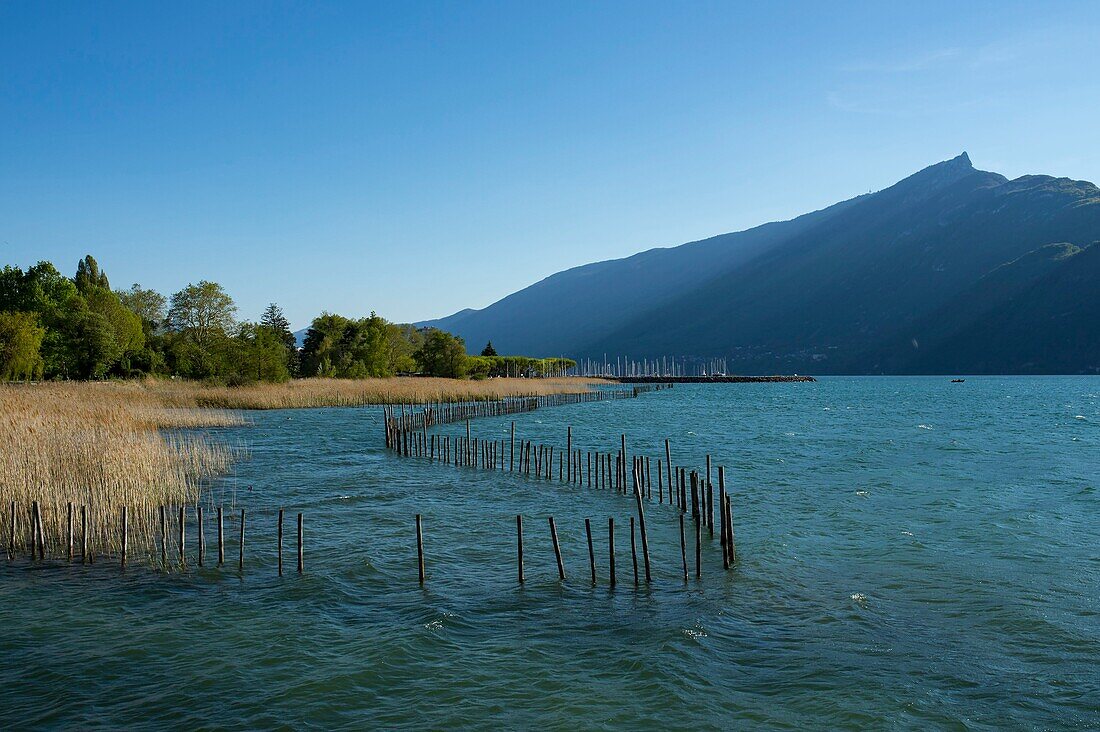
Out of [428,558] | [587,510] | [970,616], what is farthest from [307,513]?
[970,616]

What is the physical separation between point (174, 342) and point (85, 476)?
251ft

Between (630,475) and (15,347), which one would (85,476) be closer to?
(630,475)

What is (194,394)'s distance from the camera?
5728 cm

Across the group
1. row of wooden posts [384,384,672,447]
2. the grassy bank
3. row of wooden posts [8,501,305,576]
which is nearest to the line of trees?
row of wooden posts [384,384,672,447]

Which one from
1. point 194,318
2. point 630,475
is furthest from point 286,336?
point 630,475

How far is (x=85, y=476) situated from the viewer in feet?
63.1

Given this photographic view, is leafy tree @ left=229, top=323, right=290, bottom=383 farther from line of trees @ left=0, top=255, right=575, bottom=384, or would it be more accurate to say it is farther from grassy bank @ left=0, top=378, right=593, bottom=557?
grassy bank @ left=0, top=378, right=593, bottom=557

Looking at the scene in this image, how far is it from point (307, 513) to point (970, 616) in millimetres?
16266

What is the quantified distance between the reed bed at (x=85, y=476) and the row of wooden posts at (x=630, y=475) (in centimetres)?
828

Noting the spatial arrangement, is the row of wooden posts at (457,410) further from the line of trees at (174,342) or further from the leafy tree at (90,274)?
the leafy tree at (90,274)

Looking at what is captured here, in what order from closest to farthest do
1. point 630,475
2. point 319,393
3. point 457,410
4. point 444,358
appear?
1. point 630,475
2. point 457,410
3. point 319,393
4. point 444,358

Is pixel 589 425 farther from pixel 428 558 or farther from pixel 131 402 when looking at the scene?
pixel 428 558

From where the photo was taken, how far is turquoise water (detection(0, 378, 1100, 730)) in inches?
376

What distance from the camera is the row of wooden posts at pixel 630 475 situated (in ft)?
52.5
